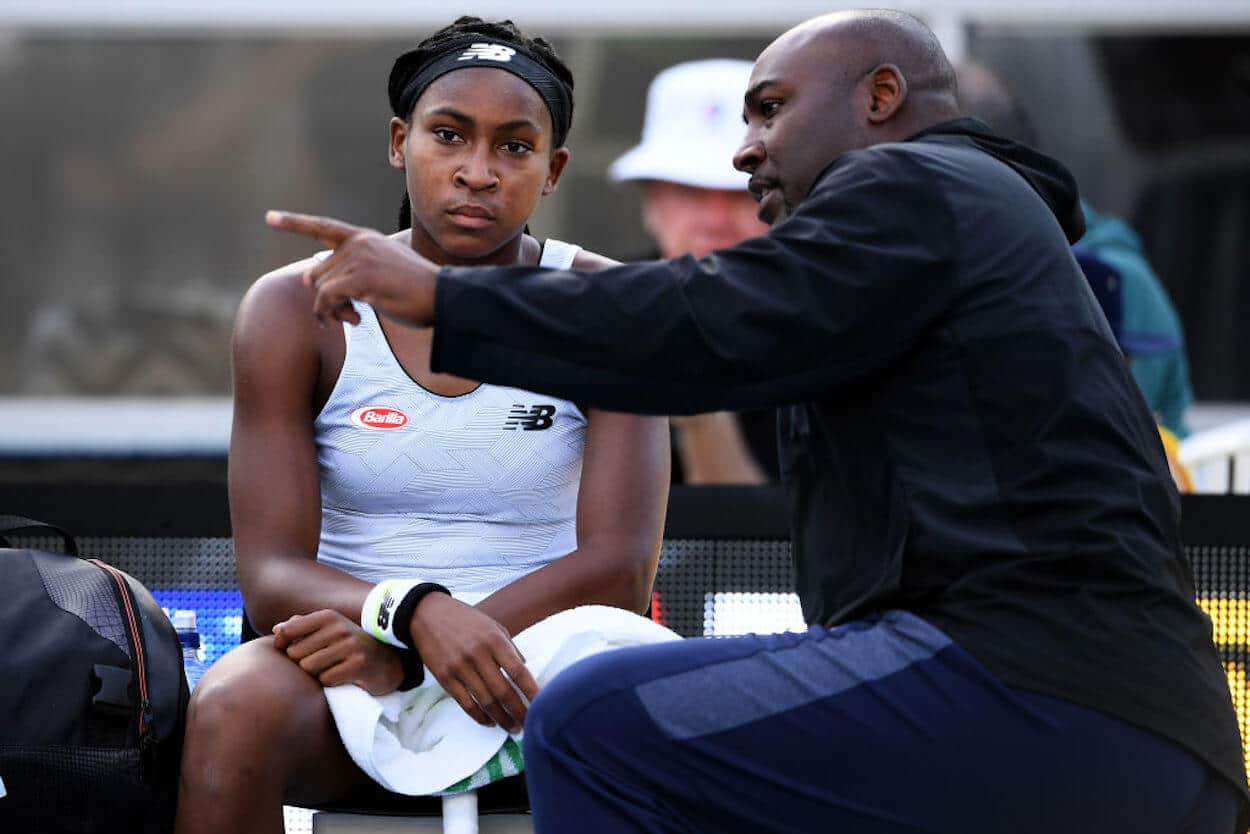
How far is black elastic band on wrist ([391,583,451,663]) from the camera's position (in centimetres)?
270

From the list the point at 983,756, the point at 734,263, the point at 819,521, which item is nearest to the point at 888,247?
the point at 734,263

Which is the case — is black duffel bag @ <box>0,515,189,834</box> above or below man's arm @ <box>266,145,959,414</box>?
below

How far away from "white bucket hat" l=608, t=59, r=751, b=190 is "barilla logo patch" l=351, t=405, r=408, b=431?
7.98 feet

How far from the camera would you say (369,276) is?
2.24 m

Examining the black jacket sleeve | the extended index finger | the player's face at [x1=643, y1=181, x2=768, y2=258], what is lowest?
the player's face at [x1=643, y1=181, x2=768, y2=258]

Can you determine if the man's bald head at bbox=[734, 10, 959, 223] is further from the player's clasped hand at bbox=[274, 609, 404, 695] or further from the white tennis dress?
the player's clasped hand at bbox=[274, 609, 404, 695]

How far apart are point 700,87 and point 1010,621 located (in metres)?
3.57

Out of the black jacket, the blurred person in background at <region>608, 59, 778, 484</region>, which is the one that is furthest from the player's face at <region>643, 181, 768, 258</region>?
the black jacket

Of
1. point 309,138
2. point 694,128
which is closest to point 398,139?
point 694,128

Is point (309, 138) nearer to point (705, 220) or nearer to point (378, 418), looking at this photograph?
point (705, 220)

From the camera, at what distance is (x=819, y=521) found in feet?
7.96

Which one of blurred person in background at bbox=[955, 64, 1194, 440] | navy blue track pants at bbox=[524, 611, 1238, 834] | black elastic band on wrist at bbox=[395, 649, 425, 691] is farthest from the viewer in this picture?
blurred person in background at bbox=[955, 64, 1194, 440]

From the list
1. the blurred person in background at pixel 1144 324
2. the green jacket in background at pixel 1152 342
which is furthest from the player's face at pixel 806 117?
the green jacket in background at pixel 1152 342

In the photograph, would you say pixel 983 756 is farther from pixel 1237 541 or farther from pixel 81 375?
pixel 81 375
